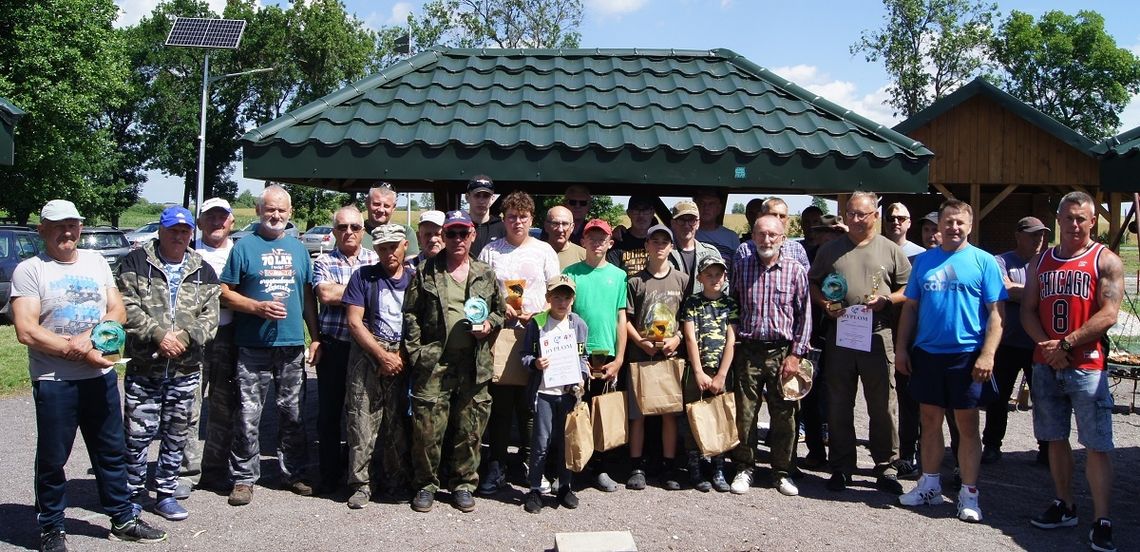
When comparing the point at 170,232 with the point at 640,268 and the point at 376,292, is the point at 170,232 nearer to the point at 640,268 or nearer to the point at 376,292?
the point at 376,292

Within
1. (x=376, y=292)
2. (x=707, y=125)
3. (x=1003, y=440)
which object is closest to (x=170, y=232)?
(x=376, y=292)

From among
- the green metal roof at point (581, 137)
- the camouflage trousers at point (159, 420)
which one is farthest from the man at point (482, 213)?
the camouflage trousers at point (159, 420)

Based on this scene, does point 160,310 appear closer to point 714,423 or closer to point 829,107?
point 714,423

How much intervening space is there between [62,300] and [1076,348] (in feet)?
18.3

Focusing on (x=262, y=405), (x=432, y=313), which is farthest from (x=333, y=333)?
(x=432, y=313)

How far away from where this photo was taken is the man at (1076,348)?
4691 mm

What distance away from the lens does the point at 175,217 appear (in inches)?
189

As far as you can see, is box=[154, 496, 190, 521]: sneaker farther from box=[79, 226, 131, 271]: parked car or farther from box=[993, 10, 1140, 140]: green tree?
box=[993, 10, 1140, 140]: green tree

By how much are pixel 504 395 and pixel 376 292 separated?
1103 millimetres

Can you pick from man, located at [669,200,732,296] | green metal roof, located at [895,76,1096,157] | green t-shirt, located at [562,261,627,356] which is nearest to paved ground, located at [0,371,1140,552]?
green t-shirt, located at [562,261,627,356]

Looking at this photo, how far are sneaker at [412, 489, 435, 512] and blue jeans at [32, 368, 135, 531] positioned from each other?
5.20 feet

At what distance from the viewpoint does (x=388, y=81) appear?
22.4ft

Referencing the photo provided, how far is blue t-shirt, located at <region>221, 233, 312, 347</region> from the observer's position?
205 inches

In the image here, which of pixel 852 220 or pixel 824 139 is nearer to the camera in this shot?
pixel 852 220
